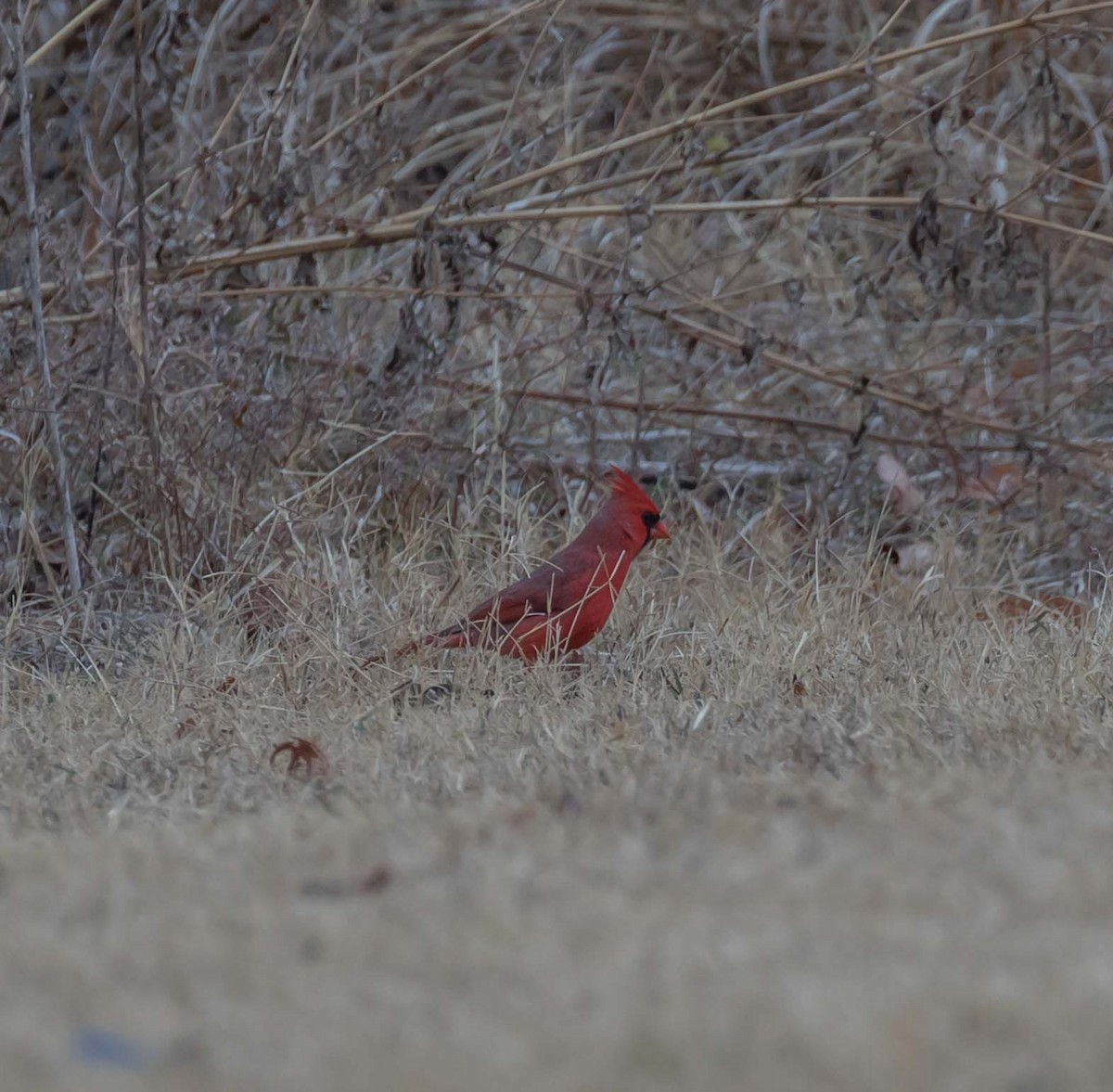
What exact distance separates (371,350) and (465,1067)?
4.01 meters

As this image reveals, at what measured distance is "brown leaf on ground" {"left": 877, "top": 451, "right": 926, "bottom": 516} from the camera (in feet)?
16.8

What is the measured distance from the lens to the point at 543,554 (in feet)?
15.6

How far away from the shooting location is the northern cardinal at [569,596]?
3838mm

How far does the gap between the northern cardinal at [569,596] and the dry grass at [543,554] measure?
0.43ft

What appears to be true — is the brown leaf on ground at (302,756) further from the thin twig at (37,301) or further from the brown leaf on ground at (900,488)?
the brown leaf on ground at (900,488)

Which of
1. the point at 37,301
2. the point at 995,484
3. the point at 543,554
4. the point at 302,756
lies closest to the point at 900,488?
the point at 995,484

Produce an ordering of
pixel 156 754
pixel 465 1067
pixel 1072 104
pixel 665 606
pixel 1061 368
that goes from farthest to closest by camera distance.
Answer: pixel 1072 104
pixel 1061 368
pixel 665 606
pixel 156 754
pixel 465 1067

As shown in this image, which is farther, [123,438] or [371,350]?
[371,350]

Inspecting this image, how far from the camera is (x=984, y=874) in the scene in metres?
1.74

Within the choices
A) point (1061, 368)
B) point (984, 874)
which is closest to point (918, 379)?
point (1061, 368)

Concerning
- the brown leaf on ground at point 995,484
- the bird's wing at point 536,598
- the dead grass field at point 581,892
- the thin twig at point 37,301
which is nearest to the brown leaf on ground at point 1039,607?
the brown leaf on ground at point 995,484

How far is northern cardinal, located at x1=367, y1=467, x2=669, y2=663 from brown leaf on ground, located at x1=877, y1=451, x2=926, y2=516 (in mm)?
1183

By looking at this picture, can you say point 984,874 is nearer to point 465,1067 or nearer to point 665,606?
point 465,1067

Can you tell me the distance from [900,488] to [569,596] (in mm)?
1573
